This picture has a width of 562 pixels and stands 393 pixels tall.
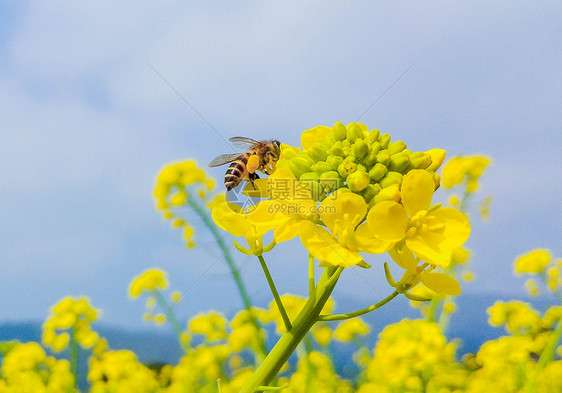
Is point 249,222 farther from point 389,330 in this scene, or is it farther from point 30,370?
point 30,370

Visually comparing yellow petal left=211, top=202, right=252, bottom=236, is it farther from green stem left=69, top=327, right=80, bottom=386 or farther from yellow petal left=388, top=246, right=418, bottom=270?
green stem left=69, top=327, right=80, bottom=386

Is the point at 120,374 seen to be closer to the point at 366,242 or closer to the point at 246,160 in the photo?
the point at 246,160

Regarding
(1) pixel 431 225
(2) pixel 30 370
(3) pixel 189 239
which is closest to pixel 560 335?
(1) pixel 431 225

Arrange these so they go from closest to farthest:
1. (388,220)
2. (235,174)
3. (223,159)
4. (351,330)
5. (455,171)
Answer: (388,220) < (235,174) < (223,159) < (455,171) < (351,330)

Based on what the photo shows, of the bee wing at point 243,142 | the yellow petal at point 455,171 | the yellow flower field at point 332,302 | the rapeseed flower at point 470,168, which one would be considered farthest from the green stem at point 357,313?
the rapeseed flower at point 470,168

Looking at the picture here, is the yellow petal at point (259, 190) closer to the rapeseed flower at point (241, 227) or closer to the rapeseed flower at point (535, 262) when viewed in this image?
the rapeseed flower at point (241, 227)

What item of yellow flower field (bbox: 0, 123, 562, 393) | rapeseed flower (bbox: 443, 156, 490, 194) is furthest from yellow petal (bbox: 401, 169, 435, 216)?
rapeseed flower (bbox: 443, 156, 490, 194)

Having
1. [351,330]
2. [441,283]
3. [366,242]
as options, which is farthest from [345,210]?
[351,330]
